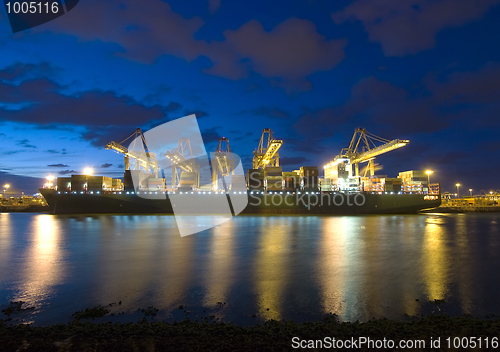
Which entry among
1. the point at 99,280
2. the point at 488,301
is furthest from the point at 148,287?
→ the point at 488,301

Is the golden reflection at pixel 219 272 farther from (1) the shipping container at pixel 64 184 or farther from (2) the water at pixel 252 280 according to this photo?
(1) the shipping container at pixel 64 184

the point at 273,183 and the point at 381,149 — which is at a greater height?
the point at 381,149

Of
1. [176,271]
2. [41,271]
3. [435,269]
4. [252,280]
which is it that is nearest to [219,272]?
[176,271]

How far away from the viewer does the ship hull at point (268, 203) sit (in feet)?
141

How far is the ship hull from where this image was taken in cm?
4309

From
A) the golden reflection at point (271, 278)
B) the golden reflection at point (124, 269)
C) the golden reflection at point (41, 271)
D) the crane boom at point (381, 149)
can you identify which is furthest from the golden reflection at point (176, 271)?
the crane boom at point (381, 149)

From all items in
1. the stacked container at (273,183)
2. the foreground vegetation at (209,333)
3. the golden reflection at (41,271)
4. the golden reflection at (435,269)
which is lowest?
the golden reflection at (435,269)

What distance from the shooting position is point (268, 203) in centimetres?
4378

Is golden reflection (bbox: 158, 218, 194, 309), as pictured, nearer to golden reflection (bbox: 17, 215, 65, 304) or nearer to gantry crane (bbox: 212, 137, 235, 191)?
golden reflection (bbox: 17, 215, 65, 304)

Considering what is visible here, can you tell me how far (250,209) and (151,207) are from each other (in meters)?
15.2

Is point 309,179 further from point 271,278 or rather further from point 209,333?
point 209,333

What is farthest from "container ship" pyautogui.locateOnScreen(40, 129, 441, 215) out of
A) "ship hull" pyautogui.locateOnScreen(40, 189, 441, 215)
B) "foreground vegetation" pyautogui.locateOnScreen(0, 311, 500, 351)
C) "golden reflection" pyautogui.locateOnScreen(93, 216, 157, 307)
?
"foreground vegetation" pyautogui.locateOnScreen(0, 311, 500, 351)

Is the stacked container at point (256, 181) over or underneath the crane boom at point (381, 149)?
underneath

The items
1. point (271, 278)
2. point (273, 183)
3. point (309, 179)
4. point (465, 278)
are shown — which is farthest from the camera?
point (309, 179)
